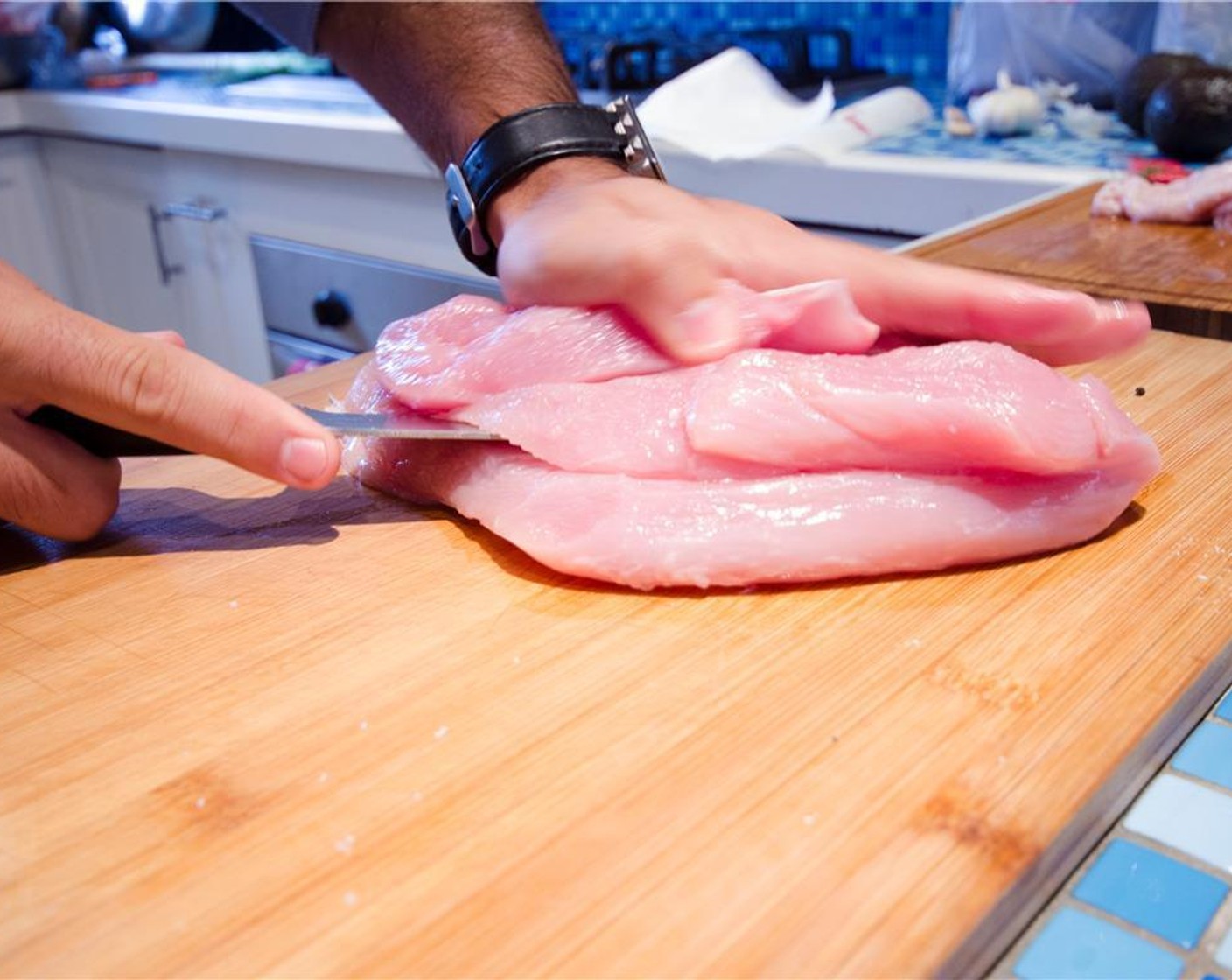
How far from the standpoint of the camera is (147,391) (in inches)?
36.1

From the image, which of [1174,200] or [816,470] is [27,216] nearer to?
[1174,200]

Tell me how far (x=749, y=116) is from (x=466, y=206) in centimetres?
104

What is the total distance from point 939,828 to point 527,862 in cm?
23

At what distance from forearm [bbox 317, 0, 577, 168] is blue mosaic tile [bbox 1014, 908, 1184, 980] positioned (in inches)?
47.8

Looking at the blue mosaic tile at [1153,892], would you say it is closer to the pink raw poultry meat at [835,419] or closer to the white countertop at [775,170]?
the pink raw poultry meat at [835,419]

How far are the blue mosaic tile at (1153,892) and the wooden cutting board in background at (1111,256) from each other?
92 centimetres

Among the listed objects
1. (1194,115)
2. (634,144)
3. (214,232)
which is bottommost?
(214,232)

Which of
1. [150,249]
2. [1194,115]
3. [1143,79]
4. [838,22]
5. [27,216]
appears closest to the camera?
[1194,115]

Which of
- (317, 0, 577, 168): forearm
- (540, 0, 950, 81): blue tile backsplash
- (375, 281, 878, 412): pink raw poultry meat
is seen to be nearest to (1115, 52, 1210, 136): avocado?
(540, 0, 950, 81): blue tile backsplash

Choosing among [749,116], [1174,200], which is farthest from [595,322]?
A: [749,116]

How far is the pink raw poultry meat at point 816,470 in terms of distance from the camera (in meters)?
0.90

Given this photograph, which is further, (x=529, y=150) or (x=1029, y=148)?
(x=1029, y=148)

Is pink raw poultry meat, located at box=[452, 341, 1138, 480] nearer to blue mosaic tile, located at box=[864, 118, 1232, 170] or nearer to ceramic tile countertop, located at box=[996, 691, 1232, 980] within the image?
ceramic tile countertop, located at box=[996, 691, 1232, 980]

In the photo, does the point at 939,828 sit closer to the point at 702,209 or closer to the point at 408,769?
the point at 408,769
